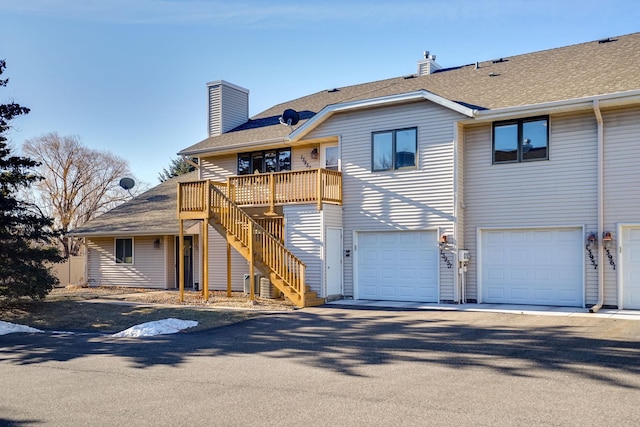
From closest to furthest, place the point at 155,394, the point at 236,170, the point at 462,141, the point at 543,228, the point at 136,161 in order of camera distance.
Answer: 1. the point at 155,394
2. the point at 543,228
3. the point at 462,141
4. the point at 236,170
5. the point at 136,161

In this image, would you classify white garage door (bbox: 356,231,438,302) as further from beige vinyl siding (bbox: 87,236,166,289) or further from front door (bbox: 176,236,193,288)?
beige vinyl siding (bbox: 87,236,166,289)

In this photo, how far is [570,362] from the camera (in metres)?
8.34

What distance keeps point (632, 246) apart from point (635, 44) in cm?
630

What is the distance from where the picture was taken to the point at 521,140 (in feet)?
50.4

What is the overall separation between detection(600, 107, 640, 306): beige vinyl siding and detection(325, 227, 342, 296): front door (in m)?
7.14

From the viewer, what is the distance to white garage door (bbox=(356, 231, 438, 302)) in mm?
16312

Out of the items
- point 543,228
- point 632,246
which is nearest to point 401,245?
point 543,228

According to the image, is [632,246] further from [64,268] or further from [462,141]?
[64,268]

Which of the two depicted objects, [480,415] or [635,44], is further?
[635,44]

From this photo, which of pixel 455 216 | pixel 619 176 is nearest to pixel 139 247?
pixel 455 216

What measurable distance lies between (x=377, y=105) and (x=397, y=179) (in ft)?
7.32

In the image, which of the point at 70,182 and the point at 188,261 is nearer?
the point at 188,261

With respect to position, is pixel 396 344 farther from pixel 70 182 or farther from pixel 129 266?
pixel 70 182

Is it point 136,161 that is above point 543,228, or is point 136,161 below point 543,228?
above
